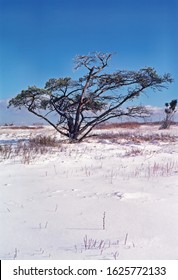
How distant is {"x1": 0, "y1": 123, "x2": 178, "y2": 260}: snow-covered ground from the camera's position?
3.74 meters

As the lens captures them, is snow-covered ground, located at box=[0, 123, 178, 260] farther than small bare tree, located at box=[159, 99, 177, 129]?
No

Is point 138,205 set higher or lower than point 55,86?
lower

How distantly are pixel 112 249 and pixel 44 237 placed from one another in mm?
883

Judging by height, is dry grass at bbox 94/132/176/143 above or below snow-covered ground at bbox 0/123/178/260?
above

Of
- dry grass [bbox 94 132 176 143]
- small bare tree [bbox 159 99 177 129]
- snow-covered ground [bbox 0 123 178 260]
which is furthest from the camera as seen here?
small bare tree [bbox 159 99 177 129]

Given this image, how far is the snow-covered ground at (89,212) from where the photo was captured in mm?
3740

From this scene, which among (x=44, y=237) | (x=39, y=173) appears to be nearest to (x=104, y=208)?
(x=44, y=237)

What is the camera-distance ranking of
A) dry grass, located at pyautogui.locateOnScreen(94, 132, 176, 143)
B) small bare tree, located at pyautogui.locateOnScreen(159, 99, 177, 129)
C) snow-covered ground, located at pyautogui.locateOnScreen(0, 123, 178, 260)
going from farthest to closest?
small bare tree, located at pyautogui.locateOnScreen(159, 99, 177, 129) < dry grass, located at pyautogui.locateOnScreen(94, 132, 176, 143) < snow-covered ground, located at pyautogui.locateOnScreen(0, 123, 178, 260)

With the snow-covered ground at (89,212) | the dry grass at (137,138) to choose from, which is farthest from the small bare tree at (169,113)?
the snow-covered ground at (89,212)

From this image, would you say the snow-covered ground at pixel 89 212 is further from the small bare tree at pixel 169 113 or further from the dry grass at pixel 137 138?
the small bare tree at pixel 169 113

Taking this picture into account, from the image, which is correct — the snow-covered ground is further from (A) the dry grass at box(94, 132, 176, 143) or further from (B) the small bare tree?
(B) the small bare tree

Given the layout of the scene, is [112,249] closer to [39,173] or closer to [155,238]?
[155,238]

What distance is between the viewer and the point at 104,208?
17.3 feet

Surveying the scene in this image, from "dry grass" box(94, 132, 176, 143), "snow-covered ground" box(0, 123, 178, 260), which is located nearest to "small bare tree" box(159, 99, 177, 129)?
"dry grass" box(94, 132, 176, 143)
